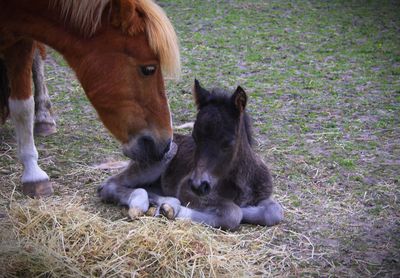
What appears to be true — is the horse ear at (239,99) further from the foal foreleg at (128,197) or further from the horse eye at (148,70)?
the foal foreleg at (128,197)

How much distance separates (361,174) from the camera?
4.39 meters

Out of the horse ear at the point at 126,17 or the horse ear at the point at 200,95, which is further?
the horse ear at the point at 200,95

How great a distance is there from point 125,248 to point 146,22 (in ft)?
4.28

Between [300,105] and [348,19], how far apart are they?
4.40m

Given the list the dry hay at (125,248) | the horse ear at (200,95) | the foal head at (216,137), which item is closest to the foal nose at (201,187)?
the foal head at (216,137)

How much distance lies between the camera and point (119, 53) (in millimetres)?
3145

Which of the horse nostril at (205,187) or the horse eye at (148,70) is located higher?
the horse eye at (148,70)

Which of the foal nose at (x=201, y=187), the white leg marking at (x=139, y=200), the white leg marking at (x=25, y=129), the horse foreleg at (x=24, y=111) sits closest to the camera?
the foal nose at (x=201, y=187)

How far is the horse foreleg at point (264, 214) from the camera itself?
3.63 metres

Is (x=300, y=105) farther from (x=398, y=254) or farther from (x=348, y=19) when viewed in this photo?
(x=348, y=19)

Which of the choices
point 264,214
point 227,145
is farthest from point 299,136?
point 227,145

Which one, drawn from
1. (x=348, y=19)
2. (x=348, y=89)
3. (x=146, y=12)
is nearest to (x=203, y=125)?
(x=146, y=12)

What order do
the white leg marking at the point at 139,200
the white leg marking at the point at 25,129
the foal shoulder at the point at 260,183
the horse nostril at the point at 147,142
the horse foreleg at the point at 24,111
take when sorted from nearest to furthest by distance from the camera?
the horse nostril at the point at 147,142, the white leg marking at the point at 139,200, the foal shoulder at the point at 260,183, the horse foreleg at the point at 24,111, the white leg marking at the point at 25,129

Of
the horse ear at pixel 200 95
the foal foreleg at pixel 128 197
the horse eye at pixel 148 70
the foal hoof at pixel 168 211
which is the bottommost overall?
the foal foreleg at pixel 128 197
